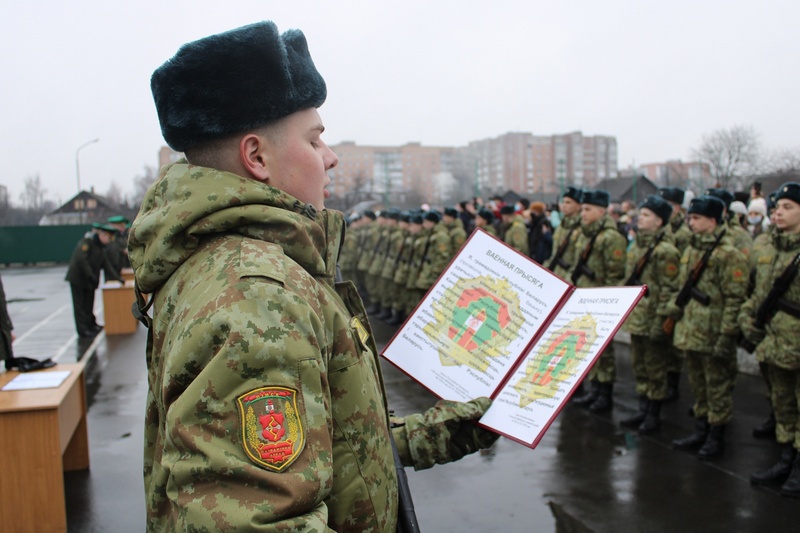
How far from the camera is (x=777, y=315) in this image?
463cm

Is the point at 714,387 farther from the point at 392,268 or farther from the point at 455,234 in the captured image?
the point at 392,268

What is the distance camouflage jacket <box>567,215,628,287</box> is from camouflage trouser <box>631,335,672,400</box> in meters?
0.69

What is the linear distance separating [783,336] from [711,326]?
802 mm

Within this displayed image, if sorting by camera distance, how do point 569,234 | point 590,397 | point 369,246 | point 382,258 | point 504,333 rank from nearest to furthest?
point 504,333 < point 590,397 < point 569,234 < point 382,258 < point 369,246

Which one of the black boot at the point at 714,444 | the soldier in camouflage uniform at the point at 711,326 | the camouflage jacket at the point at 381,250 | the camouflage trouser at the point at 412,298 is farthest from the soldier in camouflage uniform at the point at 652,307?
the camouflage jacket at the point at 381,250

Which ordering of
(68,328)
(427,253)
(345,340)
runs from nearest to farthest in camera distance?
(345,340), (427,253), (68,328)

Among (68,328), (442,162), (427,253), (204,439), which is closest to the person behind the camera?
(204,439)

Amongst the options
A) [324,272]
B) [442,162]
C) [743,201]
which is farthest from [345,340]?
[442,162]

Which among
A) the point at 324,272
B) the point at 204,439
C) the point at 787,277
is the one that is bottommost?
the point at 787,277

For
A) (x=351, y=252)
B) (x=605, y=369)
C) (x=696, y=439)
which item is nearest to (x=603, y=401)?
(x=605, y=369)

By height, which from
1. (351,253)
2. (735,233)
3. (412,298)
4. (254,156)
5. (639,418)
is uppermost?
(254,156)

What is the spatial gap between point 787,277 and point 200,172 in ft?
14.4

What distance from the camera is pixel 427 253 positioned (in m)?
11.3

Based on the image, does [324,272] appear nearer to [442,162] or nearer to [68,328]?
[68,328]
